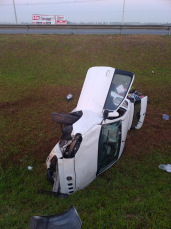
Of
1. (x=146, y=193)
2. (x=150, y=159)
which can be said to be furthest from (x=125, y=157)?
(x=146, y=193)

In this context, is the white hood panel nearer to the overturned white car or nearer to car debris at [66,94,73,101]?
the overturned white car

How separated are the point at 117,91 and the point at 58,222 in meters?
2.76

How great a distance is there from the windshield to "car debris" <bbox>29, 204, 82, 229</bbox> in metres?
2.20

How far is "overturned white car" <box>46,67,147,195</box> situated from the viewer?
3.27 metres

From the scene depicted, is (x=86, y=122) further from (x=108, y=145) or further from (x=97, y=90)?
(x=97, y=90)

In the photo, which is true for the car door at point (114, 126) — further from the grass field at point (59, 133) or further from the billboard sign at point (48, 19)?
the billboard sign at point (48, 19)

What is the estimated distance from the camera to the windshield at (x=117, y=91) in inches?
158

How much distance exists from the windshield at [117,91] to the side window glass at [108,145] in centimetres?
39

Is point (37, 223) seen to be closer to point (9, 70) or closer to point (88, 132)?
point (88, 132)

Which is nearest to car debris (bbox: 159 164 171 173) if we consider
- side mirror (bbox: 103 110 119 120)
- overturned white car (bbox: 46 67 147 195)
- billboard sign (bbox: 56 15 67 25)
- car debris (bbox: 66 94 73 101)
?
overturned white car (bbox: 46 67 147 195)

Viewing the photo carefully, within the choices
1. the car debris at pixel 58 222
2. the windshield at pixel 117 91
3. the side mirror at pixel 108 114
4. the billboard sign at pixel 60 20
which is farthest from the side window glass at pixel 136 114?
the billboard sign at pixel 60 20

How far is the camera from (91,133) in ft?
11.0

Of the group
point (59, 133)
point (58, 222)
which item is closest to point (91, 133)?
point (58, 222)

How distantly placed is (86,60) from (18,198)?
8.55 meters
